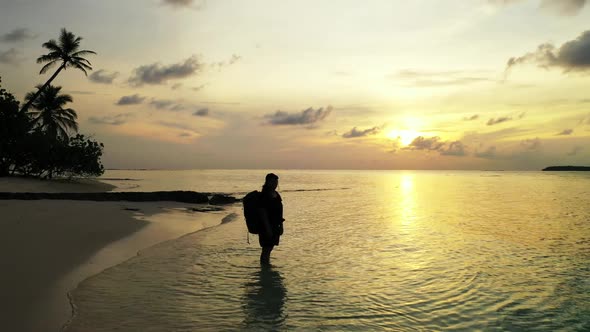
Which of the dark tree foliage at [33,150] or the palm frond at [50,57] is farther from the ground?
the palm frond at [50,57]

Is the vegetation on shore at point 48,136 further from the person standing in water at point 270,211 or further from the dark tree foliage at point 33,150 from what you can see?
the person standing in water at point 270,211

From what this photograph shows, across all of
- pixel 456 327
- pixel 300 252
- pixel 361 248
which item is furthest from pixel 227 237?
pixel 456 327

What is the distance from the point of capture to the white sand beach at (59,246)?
6.39 meters

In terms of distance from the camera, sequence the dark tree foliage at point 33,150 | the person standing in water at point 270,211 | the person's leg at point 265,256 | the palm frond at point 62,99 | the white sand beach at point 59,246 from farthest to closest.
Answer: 1. the palm frond at point 62,99
2. the dark tree foliage at point 33,150
3. the person's leg at point 265,256
4. the person standing in water at point 270,211
5. the white sand beach at point 59,246

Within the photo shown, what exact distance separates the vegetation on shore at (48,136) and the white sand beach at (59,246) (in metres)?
24.5

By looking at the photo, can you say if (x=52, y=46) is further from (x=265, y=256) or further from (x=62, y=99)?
(x=265, y=256)

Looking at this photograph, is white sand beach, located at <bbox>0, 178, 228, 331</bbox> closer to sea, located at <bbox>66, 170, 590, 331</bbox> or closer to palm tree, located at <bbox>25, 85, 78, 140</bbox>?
sea, located at <bbox>66, 170, 590, 331</bbox>

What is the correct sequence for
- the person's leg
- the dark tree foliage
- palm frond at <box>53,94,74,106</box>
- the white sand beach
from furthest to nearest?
palm frond at <box>53,94,74,106</box> < the dark tree foliage < the person's leg < the white sand beach

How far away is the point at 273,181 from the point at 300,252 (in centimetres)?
475

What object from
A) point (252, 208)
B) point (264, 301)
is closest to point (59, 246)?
point (252, 208)

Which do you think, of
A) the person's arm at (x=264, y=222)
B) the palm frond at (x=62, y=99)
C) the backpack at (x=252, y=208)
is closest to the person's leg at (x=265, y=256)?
the person's arm at (x=264, y=222)

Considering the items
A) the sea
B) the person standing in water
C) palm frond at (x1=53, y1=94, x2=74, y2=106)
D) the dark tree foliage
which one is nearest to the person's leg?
the sea

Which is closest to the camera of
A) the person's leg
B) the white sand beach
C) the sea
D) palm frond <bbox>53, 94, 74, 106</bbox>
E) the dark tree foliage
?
the white sand beach

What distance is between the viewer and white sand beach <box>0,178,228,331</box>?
21.0 feet
